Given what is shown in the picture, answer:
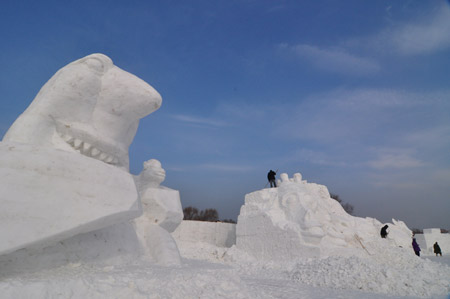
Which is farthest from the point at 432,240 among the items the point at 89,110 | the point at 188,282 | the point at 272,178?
the point at 89,110

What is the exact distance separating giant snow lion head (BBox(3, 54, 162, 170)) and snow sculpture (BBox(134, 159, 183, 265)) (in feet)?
2.27

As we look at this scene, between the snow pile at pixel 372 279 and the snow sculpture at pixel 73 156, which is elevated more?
the snow sculpture at pixel 73 156

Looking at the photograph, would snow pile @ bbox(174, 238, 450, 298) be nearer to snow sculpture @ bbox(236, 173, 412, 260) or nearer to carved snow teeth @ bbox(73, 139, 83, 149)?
snow sculpture @ bbox(236, 173, 412, 260)

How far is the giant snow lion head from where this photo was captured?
265cm

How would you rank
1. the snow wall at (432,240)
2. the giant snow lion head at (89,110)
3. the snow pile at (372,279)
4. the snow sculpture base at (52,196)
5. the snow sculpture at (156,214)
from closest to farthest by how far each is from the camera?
the snow sculpture base at (52,196) < the giant snow lion head at (89,110) < the snow sculpture at (156,214) < the snow pile at (372,279) < the snow wall at (432,240)

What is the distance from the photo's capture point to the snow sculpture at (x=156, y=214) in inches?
125

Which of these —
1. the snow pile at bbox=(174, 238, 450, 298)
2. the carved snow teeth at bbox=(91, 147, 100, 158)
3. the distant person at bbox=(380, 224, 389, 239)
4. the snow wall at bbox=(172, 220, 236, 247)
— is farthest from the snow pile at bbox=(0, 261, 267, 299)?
the distant person at bbox=(380, 224, 389, 239)

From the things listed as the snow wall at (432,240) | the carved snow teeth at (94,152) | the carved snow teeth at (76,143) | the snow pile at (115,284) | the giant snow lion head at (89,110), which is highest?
the giant snow lion head at (89,110)

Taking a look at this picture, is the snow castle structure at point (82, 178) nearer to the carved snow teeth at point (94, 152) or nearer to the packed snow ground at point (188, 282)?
the carved snow teeth at point (94, 152)

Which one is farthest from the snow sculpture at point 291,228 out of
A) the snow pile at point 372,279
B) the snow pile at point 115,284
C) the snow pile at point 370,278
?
the snow pile at point 115,284

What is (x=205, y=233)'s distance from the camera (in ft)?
34.8

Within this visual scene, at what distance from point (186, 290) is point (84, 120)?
72.4 inches

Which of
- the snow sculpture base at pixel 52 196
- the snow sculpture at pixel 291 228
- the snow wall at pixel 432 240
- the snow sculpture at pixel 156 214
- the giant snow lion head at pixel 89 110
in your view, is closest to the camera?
the snow sculpture base at pixel 52 196

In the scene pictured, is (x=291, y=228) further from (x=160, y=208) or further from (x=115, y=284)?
(x=115, y=284)
